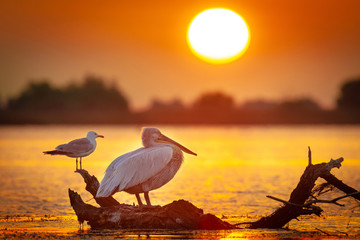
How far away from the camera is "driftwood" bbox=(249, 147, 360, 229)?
8078mm

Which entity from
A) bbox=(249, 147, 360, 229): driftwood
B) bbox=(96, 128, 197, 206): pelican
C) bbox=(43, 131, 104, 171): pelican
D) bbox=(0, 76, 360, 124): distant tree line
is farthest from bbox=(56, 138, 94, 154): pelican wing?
bbox=(0, 76, 360, 124): distant tree line

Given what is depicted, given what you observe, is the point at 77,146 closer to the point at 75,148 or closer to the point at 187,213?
the point at 75,148

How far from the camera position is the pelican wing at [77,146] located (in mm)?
10609

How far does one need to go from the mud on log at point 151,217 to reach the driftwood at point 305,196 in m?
0.61

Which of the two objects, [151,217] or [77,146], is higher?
[77,146]

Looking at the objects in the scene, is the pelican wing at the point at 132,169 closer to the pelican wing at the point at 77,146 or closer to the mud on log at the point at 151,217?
the mud on log at the point at 151,217

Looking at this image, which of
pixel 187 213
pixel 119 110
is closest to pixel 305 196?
pixel 187 213

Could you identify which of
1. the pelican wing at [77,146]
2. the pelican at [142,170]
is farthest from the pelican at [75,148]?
the pelican at [142,170]

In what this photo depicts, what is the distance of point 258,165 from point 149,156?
34.8 feet

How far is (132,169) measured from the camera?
8.35 metres

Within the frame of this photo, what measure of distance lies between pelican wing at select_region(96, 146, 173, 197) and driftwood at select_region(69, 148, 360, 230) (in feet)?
0.86

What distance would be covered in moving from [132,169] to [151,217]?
0.67 meters

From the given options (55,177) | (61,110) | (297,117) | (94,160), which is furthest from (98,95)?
(55,177)

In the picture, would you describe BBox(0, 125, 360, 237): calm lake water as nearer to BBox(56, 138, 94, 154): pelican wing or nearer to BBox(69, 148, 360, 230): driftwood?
BBox(69, 148, 360, 230): driftwood
